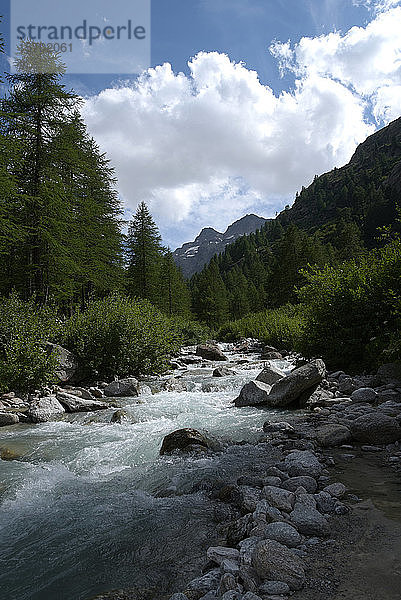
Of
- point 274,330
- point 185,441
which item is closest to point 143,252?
point 274,330

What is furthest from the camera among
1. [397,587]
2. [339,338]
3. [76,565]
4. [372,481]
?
[339,338]

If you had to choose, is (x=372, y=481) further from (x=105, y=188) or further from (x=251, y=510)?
(x=105, y=188)

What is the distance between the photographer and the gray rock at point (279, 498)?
393 cm

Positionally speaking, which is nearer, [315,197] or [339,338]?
[339,338]

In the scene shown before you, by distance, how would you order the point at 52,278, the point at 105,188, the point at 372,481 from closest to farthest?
1. the point at 372,481
2. the point at 52,278
3. the point at 105,188

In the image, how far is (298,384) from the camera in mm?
9672

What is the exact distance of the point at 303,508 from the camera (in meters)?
3.80

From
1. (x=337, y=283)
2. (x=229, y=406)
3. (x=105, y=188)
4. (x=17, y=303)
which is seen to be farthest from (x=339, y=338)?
(x=105, y=188)

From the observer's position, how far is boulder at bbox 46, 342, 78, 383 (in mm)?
12359

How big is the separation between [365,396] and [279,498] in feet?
18.6

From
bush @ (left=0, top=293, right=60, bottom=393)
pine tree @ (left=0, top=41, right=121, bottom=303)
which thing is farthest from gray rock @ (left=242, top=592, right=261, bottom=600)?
pine tree @ (left=0, top=41, right=121, bottom=303)

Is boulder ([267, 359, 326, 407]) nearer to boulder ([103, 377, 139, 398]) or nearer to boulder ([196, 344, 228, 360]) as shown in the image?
boulder ([103, 377, 139, 398])

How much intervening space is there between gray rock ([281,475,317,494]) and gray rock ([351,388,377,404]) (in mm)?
4771

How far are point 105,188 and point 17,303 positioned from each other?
20.0 metres
